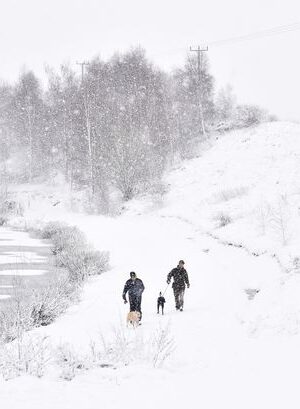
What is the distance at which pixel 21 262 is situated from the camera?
78.8ft

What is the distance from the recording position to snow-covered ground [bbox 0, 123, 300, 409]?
7750mm

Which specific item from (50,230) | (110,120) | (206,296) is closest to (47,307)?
(206,296)

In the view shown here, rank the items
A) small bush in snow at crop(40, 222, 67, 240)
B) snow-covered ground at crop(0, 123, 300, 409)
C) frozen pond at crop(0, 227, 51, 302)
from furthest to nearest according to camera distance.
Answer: small bush in snow at crop(40, 222, 67, 240)
frozen pond at crop(0, 227, 51, 302)
snow-covered ground at crop(0, 123, 300, 409)

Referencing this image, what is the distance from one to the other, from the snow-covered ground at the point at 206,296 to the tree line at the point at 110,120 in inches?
169

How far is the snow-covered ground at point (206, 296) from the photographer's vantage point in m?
7.75

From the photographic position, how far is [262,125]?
50906 mm

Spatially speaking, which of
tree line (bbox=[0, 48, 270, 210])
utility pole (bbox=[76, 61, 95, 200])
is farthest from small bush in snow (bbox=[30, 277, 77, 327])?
utility pole (bbox=[76, 61, 95, 200])

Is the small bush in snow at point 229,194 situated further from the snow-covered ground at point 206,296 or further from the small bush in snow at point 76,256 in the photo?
the small bush in snow at point 76,256

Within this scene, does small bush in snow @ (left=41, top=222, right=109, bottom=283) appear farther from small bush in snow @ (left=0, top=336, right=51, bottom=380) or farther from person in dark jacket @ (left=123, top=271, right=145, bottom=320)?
small bush in snow @ (left=0, top=336, right=51, bottom=380)

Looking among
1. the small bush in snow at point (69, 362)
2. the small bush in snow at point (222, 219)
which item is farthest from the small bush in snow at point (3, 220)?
the small bush in snow at point (69, 362)

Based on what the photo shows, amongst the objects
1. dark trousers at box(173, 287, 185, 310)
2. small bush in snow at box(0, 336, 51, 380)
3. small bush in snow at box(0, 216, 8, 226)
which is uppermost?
small bush in snow at box(0, 336, 51, 380)

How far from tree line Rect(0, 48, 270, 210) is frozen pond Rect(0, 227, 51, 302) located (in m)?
12.7

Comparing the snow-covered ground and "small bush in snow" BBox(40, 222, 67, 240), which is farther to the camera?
"small bush in snow" BBox(40, 222, 67, 240)

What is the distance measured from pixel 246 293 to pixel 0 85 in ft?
194
